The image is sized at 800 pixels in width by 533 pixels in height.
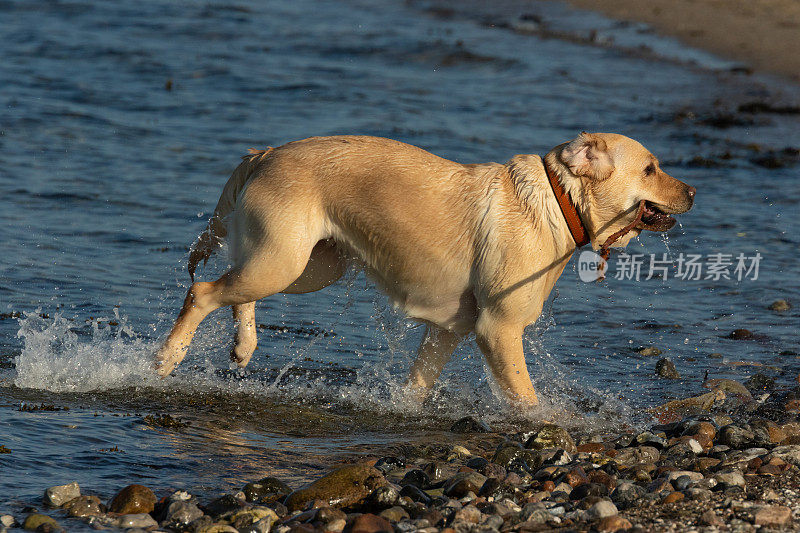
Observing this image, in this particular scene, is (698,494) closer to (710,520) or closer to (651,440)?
(710,520)

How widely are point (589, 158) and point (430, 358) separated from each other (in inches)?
65.6

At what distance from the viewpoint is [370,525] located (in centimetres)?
441

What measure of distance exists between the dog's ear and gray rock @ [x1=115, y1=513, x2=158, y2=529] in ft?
9.77

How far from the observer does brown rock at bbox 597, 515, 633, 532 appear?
4.42 m

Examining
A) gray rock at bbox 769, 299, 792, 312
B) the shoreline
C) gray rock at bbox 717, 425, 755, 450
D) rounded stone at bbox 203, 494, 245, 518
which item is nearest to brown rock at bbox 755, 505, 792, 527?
the shoreline

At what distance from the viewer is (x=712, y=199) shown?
11977mm

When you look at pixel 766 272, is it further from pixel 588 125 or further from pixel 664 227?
pixel 588 125

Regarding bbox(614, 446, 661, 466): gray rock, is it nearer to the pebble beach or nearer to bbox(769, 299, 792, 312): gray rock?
the pebble beach

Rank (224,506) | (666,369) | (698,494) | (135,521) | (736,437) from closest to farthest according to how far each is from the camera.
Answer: (135,521), (224,506), (698,494), (736,437), (666,369)

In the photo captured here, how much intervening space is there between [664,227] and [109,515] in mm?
3479

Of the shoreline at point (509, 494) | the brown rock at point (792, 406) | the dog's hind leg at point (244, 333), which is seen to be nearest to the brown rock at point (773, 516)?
the shoreline at point (509, 494)

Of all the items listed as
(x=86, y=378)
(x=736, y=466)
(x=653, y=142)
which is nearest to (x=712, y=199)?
(x=653, y=142)

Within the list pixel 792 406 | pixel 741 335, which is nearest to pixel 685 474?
pixel 792 406

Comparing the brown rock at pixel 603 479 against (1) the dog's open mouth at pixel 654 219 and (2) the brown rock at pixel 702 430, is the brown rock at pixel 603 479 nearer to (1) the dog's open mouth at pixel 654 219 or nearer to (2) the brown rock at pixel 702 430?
Result: (2) the brown rock at pixel 702 430
